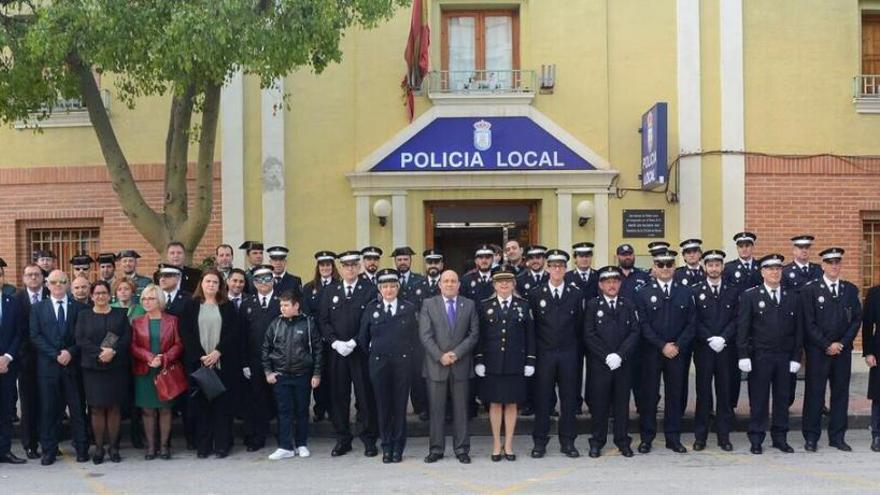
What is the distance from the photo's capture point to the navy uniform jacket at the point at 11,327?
8602 millimetres

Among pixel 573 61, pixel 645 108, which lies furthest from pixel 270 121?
pixel 645 108

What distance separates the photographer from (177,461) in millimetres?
8688

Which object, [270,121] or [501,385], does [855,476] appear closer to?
[501,385]

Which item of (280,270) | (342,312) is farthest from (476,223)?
(342,312)

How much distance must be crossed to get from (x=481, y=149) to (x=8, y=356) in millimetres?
7247

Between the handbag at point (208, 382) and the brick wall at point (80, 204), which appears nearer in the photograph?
the handbag at point (208, 382)

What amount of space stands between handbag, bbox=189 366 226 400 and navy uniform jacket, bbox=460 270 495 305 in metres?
3.02

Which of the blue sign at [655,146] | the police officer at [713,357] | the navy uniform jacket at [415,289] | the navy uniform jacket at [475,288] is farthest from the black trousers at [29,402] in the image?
the blue sign at [655,146]

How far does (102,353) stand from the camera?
8352mm

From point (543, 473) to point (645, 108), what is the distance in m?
7.23

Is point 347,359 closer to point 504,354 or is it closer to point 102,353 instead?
point 504,354

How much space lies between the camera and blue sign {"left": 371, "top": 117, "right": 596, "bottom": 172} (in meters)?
13.3

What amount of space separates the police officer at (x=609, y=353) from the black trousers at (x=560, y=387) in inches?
8.5

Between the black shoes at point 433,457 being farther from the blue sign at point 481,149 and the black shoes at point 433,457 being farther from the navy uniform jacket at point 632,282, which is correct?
the blue sign at point 481,149
